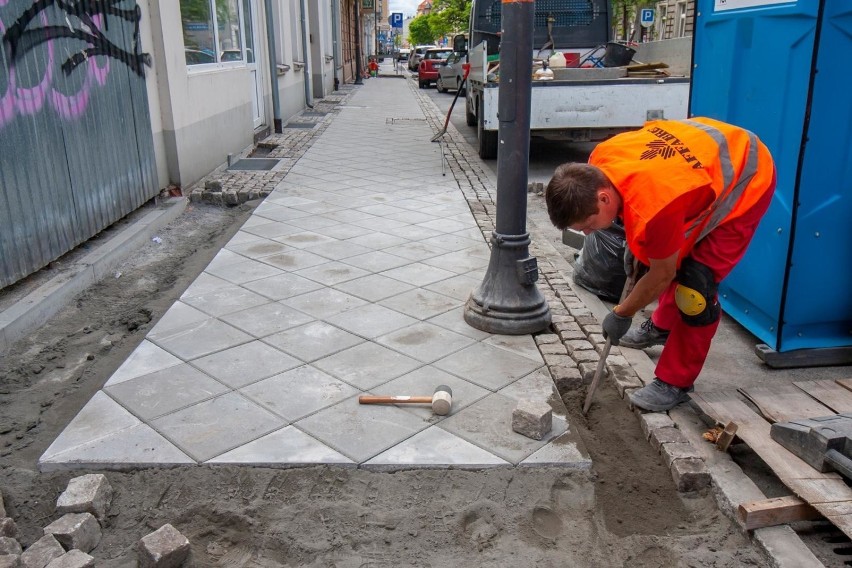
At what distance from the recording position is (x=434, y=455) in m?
2.87

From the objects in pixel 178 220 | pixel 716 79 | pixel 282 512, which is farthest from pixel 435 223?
pixel 282 512

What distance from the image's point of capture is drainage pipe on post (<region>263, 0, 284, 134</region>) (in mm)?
11578

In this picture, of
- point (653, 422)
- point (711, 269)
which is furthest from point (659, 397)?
point (711, 269)

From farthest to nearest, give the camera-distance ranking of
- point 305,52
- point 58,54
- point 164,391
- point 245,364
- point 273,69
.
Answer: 1. point 305,52
2. point 273,69
3. point 58,54
4. point 245,364
5. point 164,391

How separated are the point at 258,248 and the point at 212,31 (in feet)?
14.8

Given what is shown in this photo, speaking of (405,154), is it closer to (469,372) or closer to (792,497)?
(469,372)

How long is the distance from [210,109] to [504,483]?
22.7 feet

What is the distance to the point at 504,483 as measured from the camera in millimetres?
2723

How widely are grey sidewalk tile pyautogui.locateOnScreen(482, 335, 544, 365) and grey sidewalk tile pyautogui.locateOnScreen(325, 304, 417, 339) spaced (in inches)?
21.6

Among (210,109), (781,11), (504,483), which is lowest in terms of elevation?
(504,483)

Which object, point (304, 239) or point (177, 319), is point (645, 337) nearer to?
point (177, 319)

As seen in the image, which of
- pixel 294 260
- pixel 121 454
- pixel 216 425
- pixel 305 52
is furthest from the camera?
pixel 305 52

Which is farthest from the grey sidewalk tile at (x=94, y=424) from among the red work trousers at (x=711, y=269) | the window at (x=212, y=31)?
the window at (x=212, y=31)

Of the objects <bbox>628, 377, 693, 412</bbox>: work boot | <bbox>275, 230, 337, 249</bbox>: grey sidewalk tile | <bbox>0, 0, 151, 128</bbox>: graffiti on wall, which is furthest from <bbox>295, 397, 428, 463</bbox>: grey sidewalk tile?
<bbox>0, 0, 151, 128</bbox>: graffiti on wall
